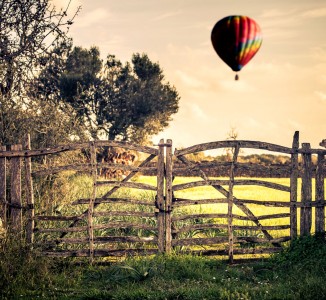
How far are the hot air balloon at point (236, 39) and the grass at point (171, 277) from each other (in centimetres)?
441

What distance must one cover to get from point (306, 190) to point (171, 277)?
14.0 feet

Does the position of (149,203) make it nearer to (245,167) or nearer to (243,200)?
(243,200)

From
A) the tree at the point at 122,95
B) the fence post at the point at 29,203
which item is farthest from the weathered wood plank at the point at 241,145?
the tree at the point at 122,95

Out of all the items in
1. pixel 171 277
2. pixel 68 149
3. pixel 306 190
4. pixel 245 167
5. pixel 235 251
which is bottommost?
pixel 171 277

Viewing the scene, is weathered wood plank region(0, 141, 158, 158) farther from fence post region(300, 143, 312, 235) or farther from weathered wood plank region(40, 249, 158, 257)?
fence post region(300, 143, 312, 235)

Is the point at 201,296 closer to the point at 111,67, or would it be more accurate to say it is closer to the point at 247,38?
the point at 247,38

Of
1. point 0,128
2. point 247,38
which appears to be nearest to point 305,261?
point 247,38

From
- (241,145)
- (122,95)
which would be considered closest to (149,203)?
(241,145)

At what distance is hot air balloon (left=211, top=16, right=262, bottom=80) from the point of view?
1033cm

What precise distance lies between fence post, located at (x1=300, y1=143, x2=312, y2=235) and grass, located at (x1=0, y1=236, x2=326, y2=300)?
0.54m

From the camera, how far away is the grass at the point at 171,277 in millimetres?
7422

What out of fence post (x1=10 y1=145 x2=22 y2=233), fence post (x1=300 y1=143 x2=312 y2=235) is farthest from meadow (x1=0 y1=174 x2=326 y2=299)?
fence post (x1=10 y1=145 x2=22 y2=233)

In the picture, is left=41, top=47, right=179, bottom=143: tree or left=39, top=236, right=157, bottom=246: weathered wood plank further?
left=41, top=47, right=179, bottom=143: tree

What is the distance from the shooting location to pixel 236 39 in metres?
10.4
